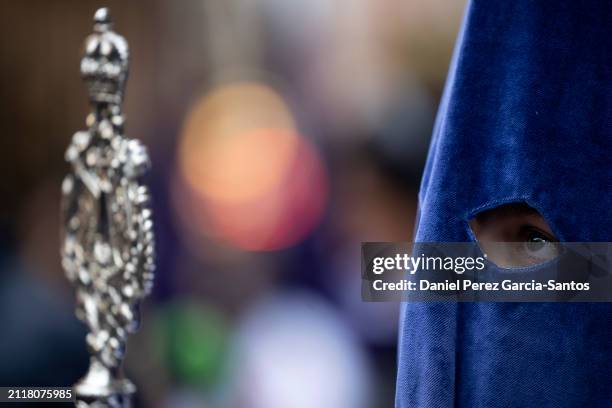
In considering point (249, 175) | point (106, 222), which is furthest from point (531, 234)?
point (249, 175)

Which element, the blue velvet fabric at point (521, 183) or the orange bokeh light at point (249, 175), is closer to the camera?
the blue velvet fabric at point (521, 183)

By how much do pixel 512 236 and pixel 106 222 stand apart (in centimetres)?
51

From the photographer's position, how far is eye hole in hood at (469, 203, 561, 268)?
3.56ft

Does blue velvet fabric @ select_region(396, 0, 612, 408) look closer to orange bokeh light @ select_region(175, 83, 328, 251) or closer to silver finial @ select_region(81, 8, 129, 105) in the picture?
silver finial @ select_region(81, 8, 129, 105)

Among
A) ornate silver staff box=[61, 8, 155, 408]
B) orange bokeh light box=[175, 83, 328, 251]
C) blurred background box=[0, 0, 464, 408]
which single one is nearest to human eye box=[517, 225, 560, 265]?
ornate silver staff box=[61, 8, 155, 408]

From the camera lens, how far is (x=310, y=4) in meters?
3.11

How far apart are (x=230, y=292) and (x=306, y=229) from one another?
33cm

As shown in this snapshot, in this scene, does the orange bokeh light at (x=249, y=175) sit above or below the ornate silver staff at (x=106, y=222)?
above

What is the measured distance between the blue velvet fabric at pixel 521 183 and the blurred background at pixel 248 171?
4.43ft

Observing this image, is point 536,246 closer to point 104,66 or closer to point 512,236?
point 512,236

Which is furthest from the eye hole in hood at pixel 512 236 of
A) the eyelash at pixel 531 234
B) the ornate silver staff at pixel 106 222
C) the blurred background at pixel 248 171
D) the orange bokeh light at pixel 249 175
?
the orange bokeh light at pixel 249 175

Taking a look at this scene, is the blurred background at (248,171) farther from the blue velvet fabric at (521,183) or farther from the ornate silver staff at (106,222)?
the blue velvet fabric at (521,183)

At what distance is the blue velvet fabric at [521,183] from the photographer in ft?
3.39

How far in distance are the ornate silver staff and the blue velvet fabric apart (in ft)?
1.16
